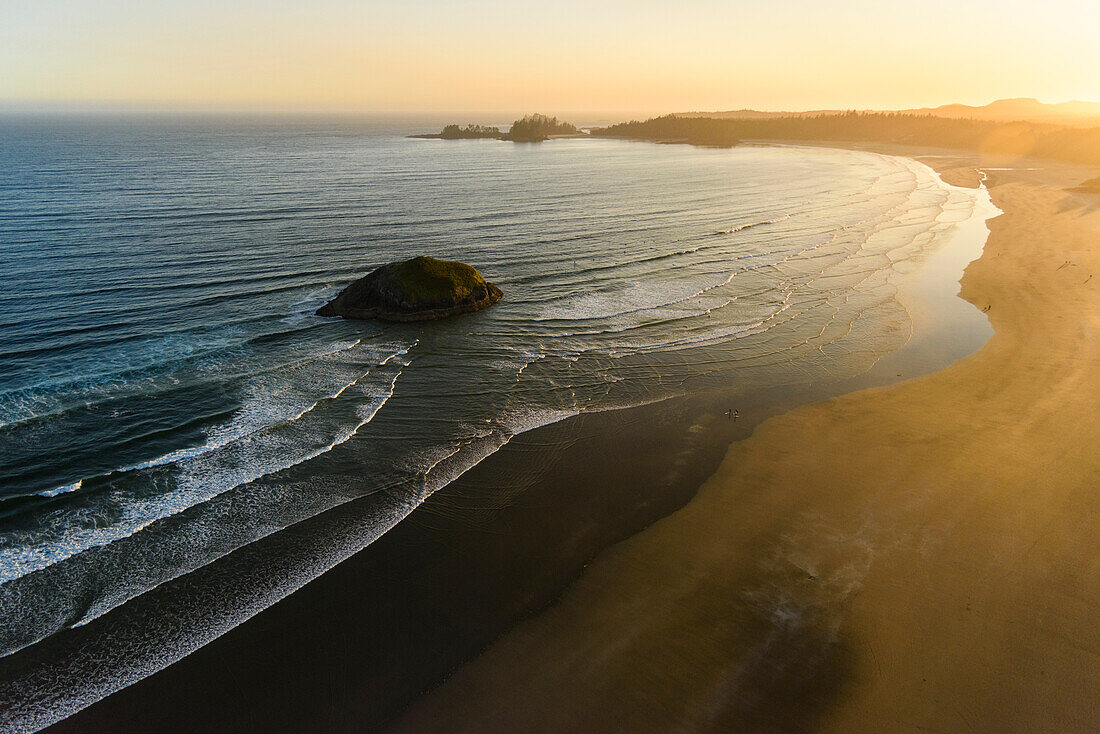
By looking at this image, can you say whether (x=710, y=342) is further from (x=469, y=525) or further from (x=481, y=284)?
(x=469, y=525)

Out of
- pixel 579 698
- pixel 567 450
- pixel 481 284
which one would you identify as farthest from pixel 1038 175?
pixel 579 698

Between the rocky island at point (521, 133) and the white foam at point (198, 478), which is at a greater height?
the rocky island at point (521, 133)

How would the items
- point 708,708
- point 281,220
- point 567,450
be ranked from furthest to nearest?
1. point 281,220
2. point 567,450
3. point 708,708

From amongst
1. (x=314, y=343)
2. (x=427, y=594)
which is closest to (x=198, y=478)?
(x=427, y=594)

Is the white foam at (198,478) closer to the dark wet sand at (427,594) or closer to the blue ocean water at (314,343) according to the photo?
the blue ocean water at (314,343)

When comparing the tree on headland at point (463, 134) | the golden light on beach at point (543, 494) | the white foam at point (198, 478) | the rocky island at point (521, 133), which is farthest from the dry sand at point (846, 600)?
the tree on headland at point (463, 134)

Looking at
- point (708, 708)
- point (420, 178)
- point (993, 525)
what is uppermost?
point (420, 178)

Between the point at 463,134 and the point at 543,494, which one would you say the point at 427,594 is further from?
the point at 463,134
